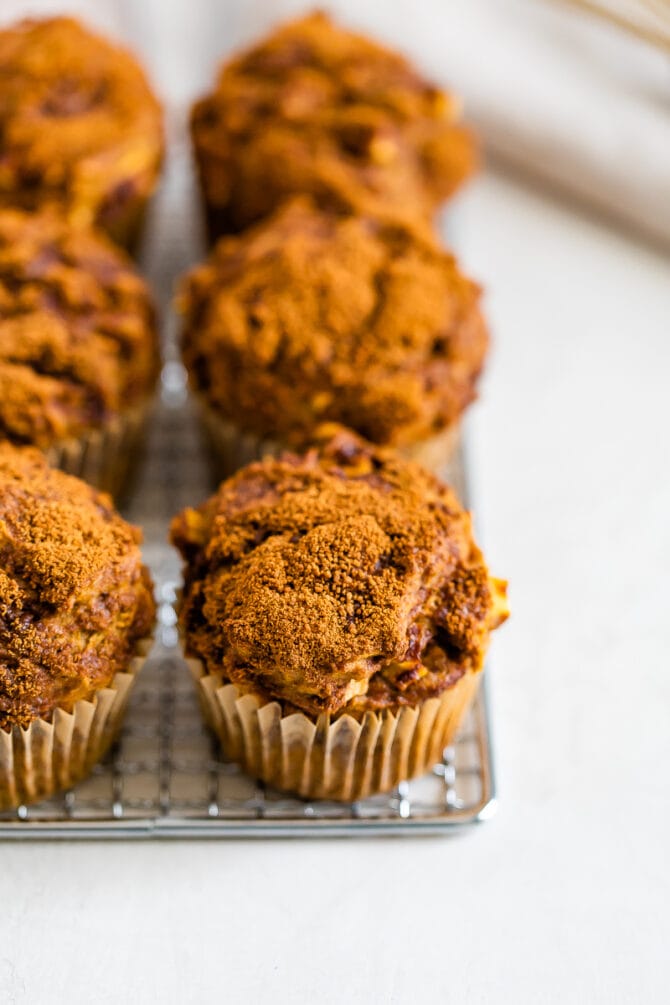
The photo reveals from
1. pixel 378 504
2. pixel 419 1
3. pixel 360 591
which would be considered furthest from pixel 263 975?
pixel 419 1

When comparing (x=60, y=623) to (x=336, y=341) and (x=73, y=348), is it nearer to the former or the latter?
(x=73, y=348)

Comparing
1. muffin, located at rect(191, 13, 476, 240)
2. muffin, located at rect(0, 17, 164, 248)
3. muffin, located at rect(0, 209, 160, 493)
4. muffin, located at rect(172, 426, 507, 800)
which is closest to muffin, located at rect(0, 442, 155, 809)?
muffin, located at rect(172, 426, 507, 800)

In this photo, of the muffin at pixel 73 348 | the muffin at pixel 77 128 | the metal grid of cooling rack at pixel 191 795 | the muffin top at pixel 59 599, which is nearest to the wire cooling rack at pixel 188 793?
the metal grid of cooling rack at pixel 191 795

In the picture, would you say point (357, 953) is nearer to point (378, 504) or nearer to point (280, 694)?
point (280, 694)

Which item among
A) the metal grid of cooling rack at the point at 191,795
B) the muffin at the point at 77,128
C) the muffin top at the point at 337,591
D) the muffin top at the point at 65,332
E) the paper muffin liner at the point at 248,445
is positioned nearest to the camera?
the muffin top at the point at 337,591

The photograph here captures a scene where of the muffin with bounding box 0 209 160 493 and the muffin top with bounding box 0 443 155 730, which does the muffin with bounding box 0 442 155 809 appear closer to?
the muffin top with bounding box 0 443 155 730

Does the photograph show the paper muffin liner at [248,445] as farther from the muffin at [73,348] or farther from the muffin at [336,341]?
the muffin at [73,348]

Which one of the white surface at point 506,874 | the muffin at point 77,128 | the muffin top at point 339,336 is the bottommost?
the white surface at point 506,874
